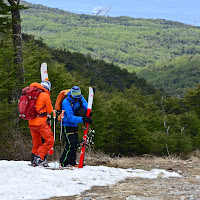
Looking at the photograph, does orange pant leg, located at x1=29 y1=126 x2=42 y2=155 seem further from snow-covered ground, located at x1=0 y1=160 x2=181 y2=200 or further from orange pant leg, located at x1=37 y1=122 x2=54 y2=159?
snow-covered ground, located at x1=0 y1=160 x2=181 y2=200

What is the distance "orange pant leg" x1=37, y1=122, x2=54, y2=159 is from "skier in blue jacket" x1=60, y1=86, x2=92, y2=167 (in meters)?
0.54

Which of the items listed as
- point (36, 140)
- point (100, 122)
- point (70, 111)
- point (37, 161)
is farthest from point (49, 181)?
point (100, 122)

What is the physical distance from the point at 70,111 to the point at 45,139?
36.5 inches

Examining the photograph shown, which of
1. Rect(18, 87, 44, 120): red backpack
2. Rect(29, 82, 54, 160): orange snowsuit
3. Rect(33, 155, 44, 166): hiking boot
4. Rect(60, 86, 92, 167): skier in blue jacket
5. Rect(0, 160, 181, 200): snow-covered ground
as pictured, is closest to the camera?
Rect(0, 160, 181, 200): snow-covered ground

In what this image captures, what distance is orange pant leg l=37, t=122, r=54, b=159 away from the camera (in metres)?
7.89

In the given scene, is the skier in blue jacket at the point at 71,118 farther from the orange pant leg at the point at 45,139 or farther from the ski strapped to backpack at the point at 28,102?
the ski strapped to backpack at the point at 28,102

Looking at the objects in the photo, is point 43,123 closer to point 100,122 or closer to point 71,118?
point 71,118

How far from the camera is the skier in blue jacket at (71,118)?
813 cm

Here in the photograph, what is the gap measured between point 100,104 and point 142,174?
90.2ft

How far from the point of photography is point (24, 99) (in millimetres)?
7699

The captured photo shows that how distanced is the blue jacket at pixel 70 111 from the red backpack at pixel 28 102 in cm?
83

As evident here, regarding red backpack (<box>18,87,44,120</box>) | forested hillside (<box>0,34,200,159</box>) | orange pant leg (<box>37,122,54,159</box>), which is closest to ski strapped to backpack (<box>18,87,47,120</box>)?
red backpack (<box>18,87,44,120</box>)

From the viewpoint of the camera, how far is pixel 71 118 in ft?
26.6

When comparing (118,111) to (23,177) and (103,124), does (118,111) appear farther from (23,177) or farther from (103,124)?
(23,177)
